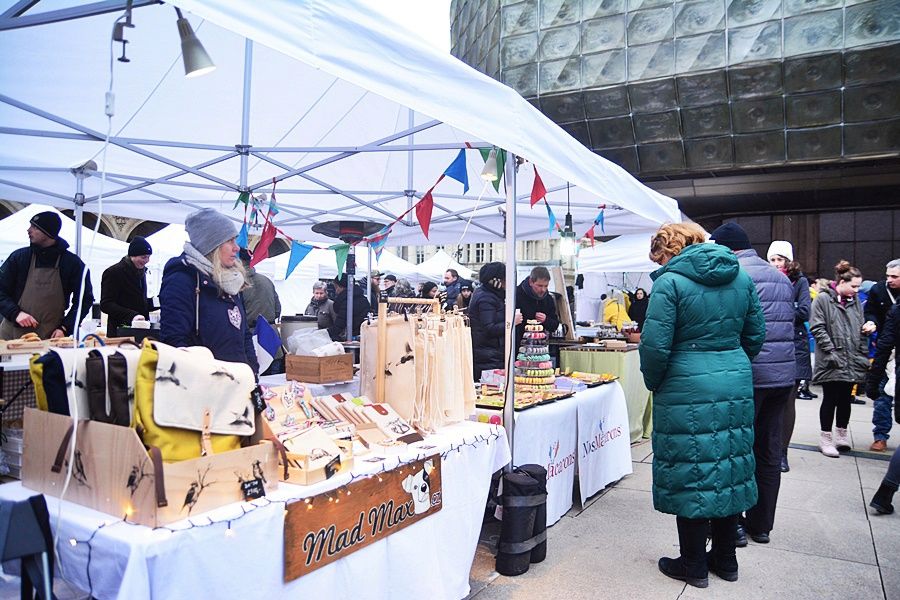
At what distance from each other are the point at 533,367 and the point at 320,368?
1411mm

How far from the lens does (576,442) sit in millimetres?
4305

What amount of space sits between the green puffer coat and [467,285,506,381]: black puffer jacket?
1.77m

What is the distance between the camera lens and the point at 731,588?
123 inches

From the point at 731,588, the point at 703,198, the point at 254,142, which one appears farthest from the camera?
the point at 703,198

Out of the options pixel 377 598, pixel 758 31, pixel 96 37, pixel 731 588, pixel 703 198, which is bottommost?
pixel 731 588

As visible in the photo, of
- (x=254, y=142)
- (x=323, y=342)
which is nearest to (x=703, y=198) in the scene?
(x=254, y=142)

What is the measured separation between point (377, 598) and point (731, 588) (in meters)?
1.98

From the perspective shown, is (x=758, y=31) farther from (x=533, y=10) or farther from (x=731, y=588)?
(x=731, y=588)

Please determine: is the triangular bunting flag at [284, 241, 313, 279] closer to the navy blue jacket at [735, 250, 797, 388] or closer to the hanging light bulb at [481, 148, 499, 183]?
the hanging light bulb at [481, 148, 499, 183]

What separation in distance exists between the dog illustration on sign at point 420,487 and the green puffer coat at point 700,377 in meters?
1.24

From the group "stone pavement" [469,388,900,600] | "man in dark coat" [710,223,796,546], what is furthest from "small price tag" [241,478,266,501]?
"man in dark coat" [710,223,796,546]

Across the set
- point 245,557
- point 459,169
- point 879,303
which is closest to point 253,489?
point 245,557

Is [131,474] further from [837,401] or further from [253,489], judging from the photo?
[837,401]

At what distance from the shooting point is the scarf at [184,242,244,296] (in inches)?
100
